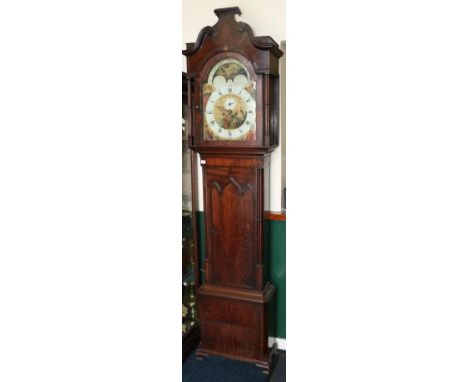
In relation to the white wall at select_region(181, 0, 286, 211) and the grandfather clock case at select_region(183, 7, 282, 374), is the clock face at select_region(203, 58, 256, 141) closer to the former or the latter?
the grandfather clock case at select_region(183, 7, 282, 374)

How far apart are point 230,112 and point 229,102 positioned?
0.04 meters

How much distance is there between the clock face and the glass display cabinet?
215mm

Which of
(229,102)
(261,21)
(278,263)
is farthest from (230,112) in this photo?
(278,263)

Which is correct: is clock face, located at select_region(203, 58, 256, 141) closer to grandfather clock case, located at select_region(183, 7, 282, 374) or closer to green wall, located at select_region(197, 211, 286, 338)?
grandfather clock case, located at select_region(183, 7, 282, 374)

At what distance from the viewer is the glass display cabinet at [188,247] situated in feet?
6.43

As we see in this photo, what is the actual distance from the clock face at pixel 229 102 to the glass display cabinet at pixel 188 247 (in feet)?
0.71

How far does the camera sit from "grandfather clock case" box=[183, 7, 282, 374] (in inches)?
65.3

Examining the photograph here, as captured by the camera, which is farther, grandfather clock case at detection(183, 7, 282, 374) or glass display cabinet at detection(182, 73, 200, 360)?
glass display cabinet at detection(182, 73, 200, 360)

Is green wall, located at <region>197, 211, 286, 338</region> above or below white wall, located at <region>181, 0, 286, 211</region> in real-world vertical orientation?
below

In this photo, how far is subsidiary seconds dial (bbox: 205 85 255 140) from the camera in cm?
168

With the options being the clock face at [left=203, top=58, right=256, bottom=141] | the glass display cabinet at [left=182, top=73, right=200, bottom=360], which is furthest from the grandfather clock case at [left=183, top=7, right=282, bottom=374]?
the glass display cabinet at [left=182, top=73, right=200, bottom=360]

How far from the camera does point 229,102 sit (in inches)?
67.2

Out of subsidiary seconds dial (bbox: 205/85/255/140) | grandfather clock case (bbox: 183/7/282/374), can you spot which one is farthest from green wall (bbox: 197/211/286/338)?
subsidiary seconds dial (bbox: 205/85/255/140)
